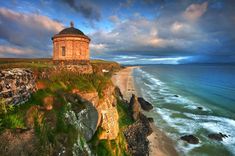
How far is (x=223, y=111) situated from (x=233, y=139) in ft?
53.3

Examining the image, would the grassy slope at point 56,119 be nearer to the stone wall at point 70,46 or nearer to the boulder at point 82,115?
the boulder at point 82,115

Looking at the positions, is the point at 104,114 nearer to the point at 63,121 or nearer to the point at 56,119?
the point at 63,121

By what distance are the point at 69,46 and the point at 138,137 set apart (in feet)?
55.8

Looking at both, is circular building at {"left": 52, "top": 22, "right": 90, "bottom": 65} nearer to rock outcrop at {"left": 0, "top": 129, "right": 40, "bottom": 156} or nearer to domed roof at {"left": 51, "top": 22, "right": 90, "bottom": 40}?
domed roof at {"left": 51, "top": 22, "right": 90, "bottom": 40}

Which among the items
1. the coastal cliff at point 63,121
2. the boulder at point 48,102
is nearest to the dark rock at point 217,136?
the coastal cliff at point 63,121

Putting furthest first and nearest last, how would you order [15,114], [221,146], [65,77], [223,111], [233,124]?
[223,111] < [233,124] < [221,146] < [65,77] < [15,114]

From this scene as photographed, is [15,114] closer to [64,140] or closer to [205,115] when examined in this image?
[64,140]

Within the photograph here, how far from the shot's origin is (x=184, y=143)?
2731 centimetres

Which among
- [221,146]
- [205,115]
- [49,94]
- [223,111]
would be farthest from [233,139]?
[49,94]

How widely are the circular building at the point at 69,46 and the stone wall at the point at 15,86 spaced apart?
37.5 feet

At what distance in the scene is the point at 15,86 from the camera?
12.4m

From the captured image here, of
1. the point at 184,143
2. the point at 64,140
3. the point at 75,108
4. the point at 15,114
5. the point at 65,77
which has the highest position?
the point at 65,77

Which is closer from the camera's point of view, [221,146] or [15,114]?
[15,114]

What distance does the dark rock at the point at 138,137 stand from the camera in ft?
75.3
